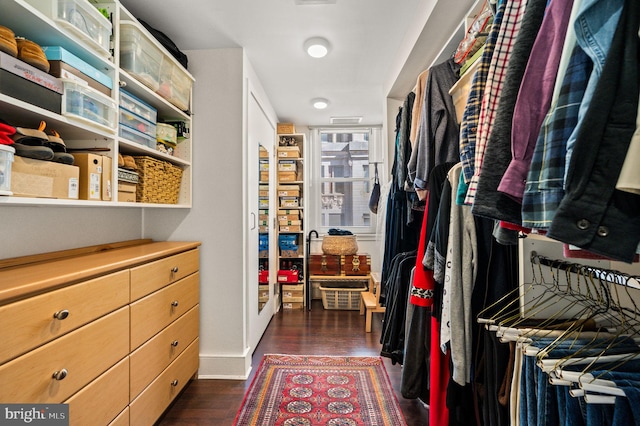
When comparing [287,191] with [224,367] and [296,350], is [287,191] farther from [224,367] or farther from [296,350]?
[224,367]

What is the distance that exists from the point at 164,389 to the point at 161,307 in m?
0.45

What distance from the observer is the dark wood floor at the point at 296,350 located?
1.73 m

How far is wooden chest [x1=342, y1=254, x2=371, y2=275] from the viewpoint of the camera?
3598 mm

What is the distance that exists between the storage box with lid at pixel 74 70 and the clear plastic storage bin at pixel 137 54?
196 mm

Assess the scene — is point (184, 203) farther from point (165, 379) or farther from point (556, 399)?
point (556, 399)

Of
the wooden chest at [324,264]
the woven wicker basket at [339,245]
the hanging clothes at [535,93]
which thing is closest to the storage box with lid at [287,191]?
the woven wicker basket at [339,245]

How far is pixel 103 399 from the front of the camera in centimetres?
121

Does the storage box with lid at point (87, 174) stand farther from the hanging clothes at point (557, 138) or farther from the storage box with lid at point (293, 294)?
the storage box with lid at point (293, 294)

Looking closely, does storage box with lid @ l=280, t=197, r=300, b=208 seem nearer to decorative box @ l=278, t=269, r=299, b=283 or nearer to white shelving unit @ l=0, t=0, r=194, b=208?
decorative box @ l=278, t=269, r=299, b=283

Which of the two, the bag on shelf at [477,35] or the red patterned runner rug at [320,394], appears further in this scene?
the red patterned runner rug at [320,394]

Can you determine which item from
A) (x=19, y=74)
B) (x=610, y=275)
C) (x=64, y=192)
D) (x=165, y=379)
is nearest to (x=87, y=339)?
(x=64, y=192)

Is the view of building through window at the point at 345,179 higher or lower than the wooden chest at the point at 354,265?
higher

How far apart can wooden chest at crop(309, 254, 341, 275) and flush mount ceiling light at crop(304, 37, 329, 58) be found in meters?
2.18

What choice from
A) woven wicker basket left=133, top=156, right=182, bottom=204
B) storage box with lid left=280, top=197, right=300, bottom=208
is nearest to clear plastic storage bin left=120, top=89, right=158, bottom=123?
woven wicker basket left=133, top=156, right=182, bottom=204
